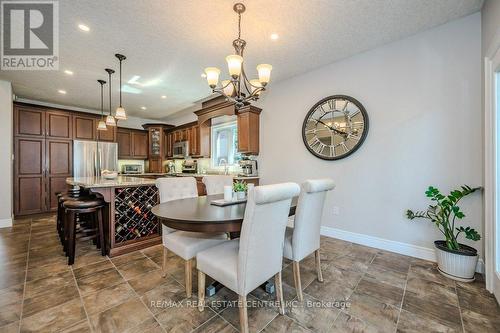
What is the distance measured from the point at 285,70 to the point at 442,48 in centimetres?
196

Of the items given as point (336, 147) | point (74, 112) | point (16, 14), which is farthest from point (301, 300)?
point (74, 112)

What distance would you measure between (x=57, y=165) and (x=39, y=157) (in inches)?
13.8

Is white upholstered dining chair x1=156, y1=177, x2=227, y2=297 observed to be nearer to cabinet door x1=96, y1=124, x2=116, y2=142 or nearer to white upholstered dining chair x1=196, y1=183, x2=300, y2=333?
white upholstered dining chair x1=196, y1=183, x2=300, y2=333

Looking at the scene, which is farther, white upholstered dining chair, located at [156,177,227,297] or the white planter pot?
the white planter pot

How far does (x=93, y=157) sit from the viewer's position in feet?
17.7

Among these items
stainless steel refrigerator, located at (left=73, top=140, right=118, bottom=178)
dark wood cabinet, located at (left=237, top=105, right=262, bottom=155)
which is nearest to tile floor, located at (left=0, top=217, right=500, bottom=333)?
dark wood cabinet, located at (left=237, top=105, right=262, bottom=155)

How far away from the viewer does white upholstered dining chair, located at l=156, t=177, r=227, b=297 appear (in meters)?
1.80

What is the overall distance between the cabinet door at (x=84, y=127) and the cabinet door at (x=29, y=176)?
676 millimetres

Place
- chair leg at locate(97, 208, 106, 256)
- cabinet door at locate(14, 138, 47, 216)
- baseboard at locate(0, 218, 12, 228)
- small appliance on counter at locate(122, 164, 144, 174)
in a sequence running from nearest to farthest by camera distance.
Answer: chair leg at locate(97, 208, 106, 256)
baseboard at locate(0, 218, 12, 228)
cabinet door at locate(14, 138, 47, 216)
small appliance on counter at locate(122, 164, 144, 174)

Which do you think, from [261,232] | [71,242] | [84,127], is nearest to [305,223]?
[261,232]

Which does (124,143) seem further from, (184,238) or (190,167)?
(184,238)

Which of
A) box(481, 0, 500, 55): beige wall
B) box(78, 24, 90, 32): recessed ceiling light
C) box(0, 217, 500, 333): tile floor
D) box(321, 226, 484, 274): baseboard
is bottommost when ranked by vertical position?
box(0, 217, 500, 333): tile floor

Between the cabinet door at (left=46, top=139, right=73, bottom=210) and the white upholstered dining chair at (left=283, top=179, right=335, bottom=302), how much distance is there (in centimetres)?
570

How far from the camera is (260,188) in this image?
4.09 feet
